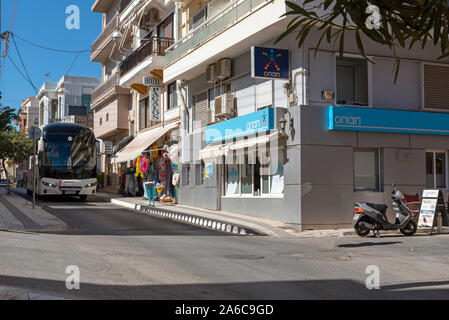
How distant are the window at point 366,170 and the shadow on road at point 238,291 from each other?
339 inches

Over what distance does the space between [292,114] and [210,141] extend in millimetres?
6185

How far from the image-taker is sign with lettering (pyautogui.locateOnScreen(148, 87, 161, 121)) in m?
27.7

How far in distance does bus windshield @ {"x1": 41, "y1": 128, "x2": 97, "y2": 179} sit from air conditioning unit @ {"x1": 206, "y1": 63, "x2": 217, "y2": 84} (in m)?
8.23

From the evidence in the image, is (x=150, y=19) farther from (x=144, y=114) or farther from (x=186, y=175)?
(x=186, y=175)

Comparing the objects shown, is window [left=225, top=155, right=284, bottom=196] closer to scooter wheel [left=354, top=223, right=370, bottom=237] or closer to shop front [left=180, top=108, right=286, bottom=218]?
shop front [left=180, top=108, right=286, bottom=218]

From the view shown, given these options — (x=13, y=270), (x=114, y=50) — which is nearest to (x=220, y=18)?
(x=13, y=270)

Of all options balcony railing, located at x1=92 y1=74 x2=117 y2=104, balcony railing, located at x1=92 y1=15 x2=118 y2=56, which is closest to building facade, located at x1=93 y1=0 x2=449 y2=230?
balcony railing, located at x1=92 y1=74 x2=117 y2=104

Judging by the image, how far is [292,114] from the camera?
593 inches

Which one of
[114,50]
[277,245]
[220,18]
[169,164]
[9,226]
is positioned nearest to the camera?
[277,245]

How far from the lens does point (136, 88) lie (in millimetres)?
30672

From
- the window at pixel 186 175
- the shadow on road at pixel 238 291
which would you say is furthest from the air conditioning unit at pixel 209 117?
the shadow on road at pixel 238 291

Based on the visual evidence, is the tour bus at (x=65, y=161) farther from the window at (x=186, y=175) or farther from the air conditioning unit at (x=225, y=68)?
the air conditioning unit at (x=225, y=68)

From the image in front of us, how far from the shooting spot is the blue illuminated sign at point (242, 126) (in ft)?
51.9
